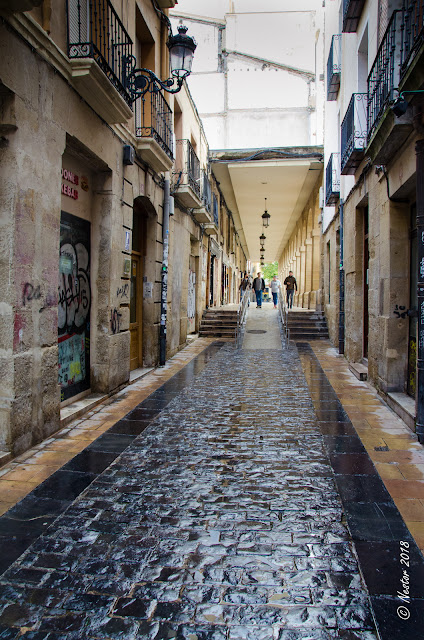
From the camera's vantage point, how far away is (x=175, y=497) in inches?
131

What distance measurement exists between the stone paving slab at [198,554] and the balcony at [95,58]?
3.91m

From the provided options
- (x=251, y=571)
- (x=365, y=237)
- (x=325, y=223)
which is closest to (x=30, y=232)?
(x=251, y=571)

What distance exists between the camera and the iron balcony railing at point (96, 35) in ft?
16.5

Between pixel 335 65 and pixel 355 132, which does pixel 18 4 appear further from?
pixel 335 65

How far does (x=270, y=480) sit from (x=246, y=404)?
2.53m

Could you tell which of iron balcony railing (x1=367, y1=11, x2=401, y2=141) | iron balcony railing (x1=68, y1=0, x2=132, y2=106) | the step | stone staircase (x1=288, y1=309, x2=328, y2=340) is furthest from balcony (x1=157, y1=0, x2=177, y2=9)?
stone staircase (x1=288, y1=309, x2=328, y2=340)

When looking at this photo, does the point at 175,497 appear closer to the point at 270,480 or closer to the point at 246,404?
the point at 270,480

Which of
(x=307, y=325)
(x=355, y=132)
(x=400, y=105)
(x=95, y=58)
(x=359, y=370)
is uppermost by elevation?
(x=355, y=132)

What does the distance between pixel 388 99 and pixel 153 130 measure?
3823 millimetres

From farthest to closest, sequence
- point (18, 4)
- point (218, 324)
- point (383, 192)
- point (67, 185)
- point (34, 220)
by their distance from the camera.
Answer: point (218, 324), point (383, 192), point (67, 185), point (34, 220), point (18, 4)

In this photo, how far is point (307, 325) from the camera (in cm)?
1567

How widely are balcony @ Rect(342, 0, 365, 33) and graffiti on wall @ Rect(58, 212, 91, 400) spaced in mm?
6139

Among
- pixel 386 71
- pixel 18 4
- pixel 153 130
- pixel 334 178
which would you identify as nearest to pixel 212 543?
pixel 18 4

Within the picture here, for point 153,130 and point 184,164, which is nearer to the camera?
point 153,130
